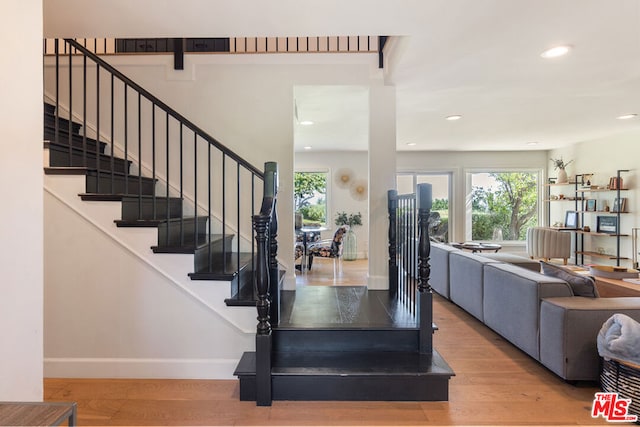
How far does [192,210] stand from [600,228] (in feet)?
22.2

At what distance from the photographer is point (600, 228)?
→ 5891 millimetres

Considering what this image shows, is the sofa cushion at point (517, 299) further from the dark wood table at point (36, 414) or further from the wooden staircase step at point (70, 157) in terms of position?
the wooden staircase step at point (70, 157)

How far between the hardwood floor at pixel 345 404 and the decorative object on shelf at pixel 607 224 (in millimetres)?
4775

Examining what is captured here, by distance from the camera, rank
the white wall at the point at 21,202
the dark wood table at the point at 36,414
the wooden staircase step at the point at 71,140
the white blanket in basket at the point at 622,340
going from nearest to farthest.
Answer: the dark wood table at the point at 36,414 → the white wall at the point at 21,202 → the white blanket in basket at the point at 622,340 → the wooden staircase step at the point at 71,140

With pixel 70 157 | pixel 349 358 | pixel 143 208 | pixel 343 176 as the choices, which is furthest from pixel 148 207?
pixel 343 176

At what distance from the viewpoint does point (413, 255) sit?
2.41 m

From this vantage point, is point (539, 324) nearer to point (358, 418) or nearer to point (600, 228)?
point (358, 418)

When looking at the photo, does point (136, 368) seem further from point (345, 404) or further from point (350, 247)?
point (350, 247)

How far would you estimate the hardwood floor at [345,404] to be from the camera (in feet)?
6.06

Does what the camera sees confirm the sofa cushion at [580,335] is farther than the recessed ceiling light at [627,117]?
No

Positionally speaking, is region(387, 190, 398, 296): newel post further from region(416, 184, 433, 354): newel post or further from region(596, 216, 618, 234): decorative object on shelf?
region(596, 216, 618, 234): decorative object on shelf

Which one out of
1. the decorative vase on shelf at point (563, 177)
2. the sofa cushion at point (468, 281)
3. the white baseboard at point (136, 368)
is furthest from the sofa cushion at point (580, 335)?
the decorative vase on shelf at point (563, 177)

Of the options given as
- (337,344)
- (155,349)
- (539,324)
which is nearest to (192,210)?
(155,349)

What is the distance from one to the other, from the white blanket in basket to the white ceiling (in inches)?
71.3
